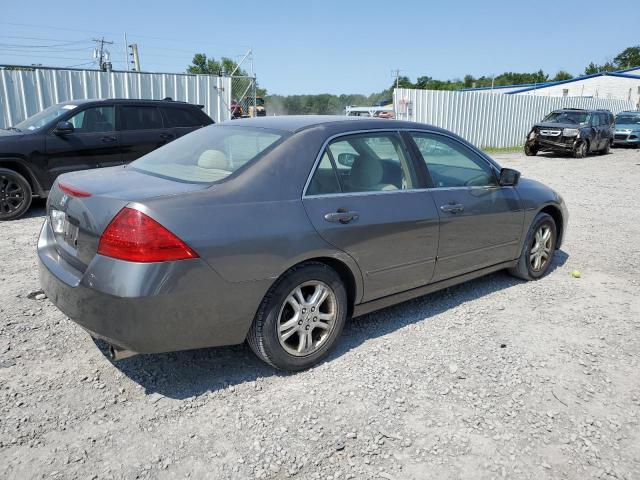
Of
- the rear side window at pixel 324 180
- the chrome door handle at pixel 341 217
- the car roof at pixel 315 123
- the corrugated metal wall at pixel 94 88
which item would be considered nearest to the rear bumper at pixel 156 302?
the chrome door handle at pixel 341 217

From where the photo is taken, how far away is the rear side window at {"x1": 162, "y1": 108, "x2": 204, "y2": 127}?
28.8 feet

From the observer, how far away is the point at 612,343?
12.6ft

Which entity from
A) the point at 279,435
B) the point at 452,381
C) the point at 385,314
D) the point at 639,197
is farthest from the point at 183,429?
the point at 639,197

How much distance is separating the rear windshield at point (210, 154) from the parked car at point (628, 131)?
Answer: 26097mm

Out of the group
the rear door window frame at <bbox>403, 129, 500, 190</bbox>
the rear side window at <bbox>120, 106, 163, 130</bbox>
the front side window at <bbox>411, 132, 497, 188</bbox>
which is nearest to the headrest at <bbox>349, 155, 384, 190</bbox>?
the rear door window frame at <bbox>403, 129, 500, 190</bbox>

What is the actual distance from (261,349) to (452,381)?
1249mm

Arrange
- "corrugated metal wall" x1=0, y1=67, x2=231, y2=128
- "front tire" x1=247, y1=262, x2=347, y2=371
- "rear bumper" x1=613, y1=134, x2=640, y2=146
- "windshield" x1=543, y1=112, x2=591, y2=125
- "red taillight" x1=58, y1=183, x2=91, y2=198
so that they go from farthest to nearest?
1. "rear bumper" x1=613, y1=134, x2=640, y2=146
2. "windshield" x1=543, y1=112, x2=591, y2=125
3. "corrugated metal wall" x1=0, y1=67, x2=231, y2=128
4. "front tire" x1=247, y1=262, x2=347, y2=371
5. "red taillight" x1=58, y1=183, x2=91, y2=198

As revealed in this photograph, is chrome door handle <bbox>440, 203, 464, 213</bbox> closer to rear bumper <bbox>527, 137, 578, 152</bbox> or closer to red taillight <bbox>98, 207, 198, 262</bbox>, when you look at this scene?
red taillight <bbox>98, 207, 198, 262</bbox>

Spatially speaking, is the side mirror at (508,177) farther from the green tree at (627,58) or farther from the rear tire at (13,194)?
the green tree at (627,58)

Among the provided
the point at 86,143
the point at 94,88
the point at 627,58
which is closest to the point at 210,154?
the point at 86,143

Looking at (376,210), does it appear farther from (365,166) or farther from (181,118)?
(181,118)

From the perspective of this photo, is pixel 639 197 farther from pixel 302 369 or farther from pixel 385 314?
pixel 302 369

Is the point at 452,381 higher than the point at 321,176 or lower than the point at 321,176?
lower

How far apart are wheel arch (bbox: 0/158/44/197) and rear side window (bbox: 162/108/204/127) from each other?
238cm
